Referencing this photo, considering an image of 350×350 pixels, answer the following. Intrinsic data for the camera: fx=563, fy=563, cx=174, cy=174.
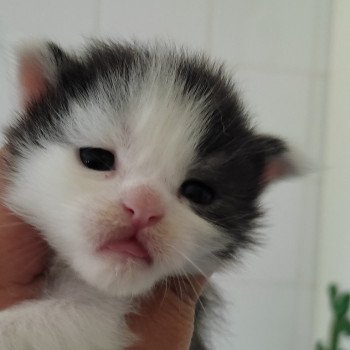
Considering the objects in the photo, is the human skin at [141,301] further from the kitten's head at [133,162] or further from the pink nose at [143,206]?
the pink nose at [143,206]

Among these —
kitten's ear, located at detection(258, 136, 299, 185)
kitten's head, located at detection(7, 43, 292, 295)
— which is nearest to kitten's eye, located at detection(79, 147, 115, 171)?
kitten's head, located at detection(7, 43, 292, 295)

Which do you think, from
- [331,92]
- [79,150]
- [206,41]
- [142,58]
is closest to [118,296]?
[79,150]

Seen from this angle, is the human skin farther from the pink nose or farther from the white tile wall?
the white tile wall

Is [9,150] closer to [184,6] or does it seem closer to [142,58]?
[142,58]

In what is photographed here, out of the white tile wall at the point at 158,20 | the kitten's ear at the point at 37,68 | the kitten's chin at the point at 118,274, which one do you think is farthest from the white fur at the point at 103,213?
the white tile wall at the point at 158,20

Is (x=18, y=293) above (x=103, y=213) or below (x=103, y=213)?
below

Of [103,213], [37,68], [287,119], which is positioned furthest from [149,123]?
[287,119]

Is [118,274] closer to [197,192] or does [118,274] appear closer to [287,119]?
[197,192]

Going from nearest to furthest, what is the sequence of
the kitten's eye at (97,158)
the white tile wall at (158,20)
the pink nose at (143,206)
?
the pink nose at (143,206) < the kitten's eye at (97,158) < the white tile wall at (158,20)

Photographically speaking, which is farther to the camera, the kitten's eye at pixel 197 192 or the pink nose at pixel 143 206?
the kitten's eye at pixel 197 192
